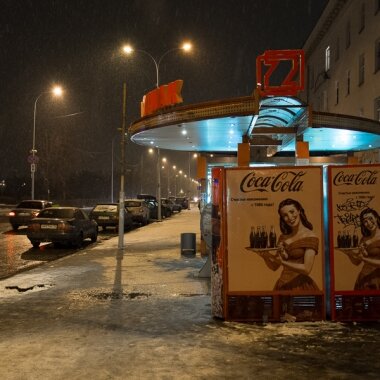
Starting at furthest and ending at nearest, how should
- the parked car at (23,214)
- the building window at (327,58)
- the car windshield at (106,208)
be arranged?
the building window at (327,58)
the car windshield at (106,208)
the parked car at (23,214)

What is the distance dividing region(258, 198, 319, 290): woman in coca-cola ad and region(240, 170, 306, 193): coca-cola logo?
19cm

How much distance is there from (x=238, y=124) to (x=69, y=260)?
5.80 m

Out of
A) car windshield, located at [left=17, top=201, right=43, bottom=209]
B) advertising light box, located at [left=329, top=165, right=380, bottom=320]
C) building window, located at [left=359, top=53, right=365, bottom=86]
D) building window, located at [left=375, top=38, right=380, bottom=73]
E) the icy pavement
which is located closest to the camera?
the icy pavement

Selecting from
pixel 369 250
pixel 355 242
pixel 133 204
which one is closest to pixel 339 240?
pixel 355 242

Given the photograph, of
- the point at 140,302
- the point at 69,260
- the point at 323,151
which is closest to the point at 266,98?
the point at 140,302

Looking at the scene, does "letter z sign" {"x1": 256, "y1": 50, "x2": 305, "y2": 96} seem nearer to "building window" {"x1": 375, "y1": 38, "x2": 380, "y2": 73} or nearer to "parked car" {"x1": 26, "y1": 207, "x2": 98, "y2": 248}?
"parked car" {"x1": 26, "y1": 207, "x2": 98, "y2": 248}

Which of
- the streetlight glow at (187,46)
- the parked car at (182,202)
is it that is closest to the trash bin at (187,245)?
the streetlight glow at (187,46)

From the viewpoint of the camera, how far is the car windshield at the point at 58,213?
18016mm

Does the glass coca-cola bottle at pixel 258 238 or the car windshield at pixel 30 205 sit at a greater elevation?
the car windshield at pixel 30 205

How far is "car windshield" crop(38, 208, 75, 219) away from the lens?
1802 cm

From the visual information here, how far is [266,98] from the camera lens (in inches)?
428

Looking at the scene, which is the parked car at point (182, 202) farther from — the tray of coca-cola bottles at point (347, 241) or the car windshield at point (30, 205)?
the tray of coca-cola bottles at point (347, 241)

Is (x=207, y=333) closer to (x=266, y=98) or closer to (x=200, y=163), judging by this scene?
(x=266, y=98)

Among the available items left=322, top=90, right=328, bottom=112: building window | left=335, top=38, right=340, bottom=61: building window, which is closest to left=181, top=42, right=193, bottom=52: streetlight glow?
left=335, top=38, right=340, bottom=61: building window
